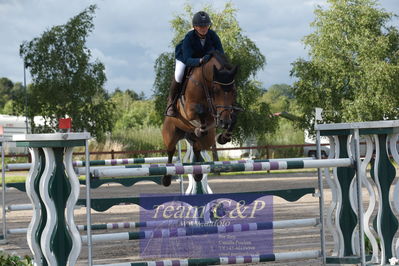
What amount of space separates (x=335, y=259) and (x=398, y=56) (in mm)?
21993

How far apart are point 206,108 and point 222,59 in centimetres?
56

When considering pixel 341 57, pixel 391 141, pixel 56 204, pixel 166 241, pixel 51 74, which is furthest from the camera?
pixel 341 57

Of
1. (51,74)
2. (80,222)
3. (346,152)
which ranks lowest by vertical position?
(80,222)

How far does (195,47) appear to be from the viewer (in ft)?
20.3

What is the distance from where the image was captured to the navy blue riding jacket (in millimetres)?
6081

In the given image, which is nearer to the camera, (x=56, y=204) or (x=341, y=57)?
(x=56, y=204)

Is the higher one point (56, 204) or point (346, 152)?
point (346, 152)

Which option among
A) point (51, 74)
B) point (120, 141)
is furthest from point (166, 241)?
point (120, 141)

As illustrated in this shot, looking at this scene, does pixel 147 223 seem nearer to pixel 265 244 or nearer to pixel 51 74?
pixel 265 244

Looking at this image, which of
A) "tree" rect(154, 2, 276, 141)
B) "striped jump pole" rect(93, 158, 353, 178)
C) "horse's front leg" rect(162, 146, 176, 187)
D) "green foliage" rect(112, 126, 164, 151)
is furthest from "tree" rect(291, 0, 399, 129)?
"striped jump pole" rect(93, 158, 353, 178)

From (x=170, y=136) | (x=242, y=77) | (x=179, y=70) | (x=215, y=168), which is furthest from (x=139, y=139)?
(x=215, y=168)

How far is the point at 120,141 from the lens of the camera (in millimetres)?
27750

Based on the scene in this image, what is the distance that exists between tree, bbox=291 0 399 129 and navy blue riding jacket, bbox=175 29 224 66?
17.4m

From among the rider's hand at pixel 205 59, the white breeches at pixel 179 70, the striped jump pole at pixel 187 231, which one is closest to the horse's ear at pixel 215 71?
the rider's hand at pixel 205 59
